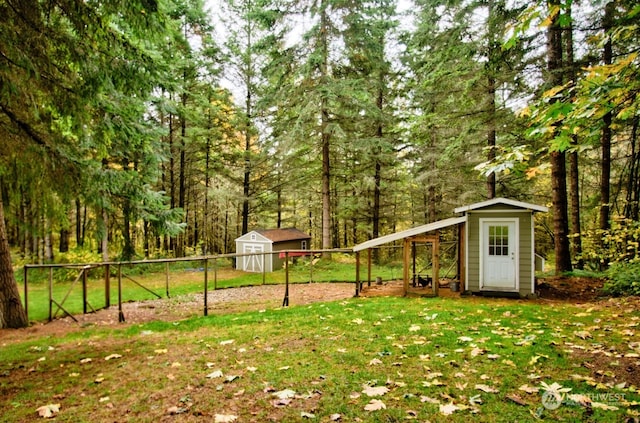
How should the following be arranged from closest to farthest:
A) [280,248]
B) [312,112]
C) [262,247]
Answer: [312,112] < [262,247] < [280,248]

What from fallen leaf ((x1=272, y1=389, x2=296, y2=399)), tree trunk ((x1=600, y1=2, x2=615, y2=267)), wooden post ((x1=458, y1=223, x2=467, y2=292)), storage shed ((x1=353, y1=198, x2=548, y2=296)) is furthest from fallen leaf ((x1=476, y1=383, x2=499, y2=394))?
tree trunk ((x1=600, y1=2, x2=615, y2=267))

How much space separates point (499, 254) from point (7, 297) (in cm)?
1129

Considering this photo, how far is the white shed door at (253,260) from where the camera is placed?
640 inches

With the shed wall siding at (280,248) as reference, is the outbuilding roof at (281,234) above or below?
above

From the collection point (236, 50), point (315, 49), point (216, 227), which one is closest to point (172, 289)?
point (315, 49)

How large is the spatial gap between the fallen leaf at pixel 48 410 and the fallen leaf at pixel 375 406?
2.79 m

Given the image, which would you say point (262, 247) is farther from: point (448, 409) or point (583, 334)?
point (448, 409)

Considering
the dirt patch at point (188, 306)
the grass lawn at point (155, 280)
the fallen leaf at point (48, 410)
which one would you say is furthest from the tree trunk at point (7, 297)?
the fallen leaf at point (48, 410)

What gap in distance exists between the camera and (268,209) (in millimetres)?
21766

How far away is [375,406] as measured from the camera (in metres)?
2.75

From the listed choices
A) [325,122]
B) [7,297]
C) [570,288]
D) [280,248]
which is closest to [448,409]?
[570,288]

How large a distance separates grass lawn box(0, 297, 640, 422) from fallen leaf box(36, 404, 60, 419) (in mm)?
17

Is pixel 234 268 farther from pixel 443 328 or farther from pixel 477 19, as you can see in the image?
pixel 477 19

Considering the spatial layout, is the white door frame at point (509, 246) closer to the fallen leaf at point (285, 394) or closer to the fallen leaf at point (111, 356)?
the fallen leaf at point (285, 394)
